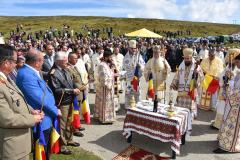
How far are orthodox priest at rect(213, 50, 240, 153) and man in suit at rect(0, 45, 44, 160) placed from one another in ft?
15.5

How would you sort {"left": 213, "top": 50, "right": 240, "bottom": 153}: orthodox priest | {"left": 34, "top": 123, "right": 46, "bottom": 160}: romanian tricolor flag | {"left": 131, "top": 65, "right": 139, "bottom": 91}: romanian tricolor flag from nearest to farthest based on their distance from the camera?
{"left": 34, "top": 123, "right": 46, "bottom": 160}: romanian tricolor flag
{"left": 213, "top": 50, "right": 240, "bottom": 153}: orthodox priest
{"left": 131, "top": 65, "right": 139, "bottom": 91}: romanian tricolor flag

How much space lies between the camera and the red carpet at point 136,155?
22.7ft

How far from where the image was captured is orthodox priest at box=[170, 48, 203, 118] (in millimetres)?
8766

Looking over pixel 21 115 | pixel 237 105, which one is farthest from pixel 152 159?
pixel 21 115

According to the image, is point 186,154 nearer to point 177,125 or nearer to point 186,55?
point 177,125

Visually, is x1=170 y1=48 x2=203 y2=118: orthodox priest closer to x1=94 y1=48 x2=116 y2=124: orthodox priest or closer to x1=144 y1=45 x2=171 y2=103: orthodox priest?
x1=144 y1=45 x2=171 y2=103: orthodox priest

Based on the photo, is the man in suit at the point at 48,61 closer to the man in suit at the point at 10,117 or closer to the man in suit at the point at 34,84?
the man in suit at the point at 34,84

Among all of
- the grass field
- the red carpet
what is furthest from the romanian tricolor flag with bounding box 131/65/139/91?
the grass field

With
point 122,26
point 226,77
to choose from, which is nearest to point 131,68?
point 226,77

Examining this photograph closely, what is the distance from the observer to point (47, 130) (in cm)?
539

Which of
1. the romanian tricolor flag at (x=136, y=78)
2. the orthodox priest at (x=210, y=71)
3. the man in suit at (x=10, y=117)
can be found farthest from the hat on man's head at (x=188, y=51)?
the man in suit at (x=10, y=117)

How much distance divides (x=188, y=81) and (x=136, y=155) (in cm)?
279

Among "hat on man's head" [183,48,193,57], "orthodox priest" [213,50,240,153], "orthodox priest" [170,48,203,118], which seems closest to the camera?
"orthodox priest" [213,50,240,153]

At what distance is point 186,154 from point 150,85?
2798 millimetres
